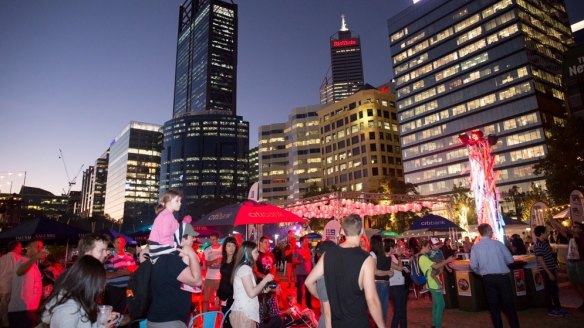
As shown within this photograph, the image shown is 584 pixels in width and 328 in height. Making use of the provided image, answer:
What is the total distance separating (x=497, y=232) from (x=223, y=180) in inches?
6178

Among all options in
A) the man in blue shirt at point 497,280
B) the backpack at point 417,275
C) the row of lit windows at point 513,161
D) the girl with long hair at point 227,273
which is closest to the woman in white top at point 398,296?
the backpack at point 417,275

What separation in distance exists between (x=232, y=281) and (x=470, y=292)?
7.90 m

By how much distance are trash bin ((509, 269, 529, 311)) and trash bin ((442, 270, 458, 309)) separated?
1515 mm

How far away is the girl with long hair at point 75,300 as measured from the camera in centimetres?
245

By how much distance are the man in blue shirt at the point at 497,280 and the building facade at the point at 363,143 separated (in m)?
79.8

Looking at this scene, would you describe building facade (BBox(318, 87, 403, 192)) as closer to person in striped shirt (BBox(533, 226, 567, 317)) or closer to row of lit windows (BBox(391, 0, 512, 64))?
row of lit windows (BBox(391, 0, 512, 64))

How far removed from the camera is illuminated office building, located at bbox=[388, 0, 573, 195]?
6856 cm

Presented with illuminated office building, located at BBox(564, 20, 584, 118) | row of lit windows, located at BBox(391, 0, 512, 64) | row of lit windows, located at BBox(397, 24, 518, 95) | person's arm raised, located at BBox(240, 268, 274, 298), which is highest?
row of lit windows, located at BBox(391, 0, 512, 64)

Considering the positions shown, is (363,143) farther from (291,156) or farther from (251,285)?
(251,285)

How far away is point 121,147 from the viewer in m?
180

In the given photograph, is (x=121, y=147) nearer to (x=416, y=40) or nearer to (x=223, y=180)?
(x=223, y=180)

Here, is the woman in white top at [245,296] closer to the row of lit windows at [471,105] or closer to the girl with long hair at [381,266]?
the girl with long hair at [381,266]

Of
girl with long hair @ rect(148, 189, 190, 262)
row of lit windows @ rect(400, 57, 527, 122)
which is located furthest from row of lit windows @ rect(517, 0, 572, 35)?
girl with long hair @ rect(148, 189, 190, 262)

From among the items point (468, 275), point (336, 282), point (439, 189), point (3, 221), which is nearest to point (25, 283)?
point (336, 282)
